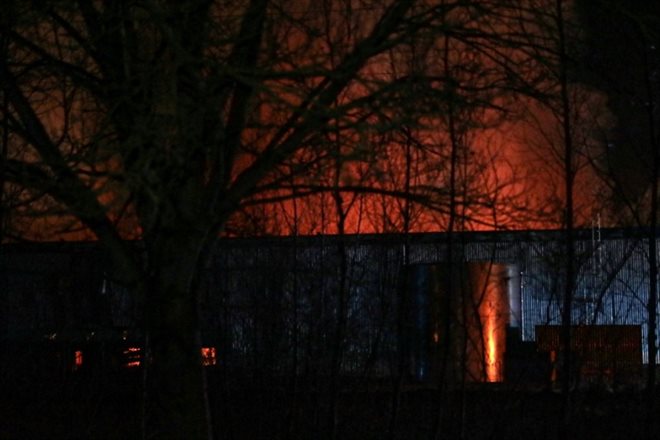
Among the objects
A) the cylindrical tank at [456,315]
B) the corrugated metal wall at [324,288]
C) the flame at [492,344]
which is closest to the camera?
the corrugated metal wall at [324,288]

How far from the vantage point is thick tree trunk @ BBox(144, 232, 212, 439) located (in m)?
8.83

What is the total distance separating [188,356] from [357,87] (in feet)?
14.2

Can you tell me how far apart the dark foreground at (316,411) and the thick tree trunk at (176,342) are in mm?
3512

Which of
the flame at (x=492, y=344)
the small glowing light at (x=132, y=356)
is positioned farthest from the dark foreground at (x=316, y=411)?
the flame at (x=492, y=344)

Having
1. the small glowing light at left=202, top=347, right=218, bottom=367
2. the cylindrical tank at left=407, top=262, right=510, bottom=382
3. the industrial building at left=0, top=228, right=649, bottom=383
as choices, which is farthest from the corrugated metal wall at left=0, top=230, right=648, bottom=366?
the cylindrical tank at left=407, top=262, right=510, bottom=382

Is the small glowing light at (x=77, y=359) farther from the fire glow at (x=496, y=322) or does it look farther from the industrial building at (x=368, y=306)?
the fire glow at (x=496, y=322)

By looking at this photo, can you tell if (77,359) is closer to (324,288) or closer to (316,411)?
(324,288)

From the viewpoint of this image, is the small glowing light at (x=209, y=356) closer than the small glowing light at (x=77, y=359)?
Yes

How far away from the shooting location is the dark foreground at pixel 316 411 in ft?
45.5

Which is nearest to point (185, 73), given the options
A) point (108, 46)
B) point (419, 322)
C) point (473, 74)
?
point (108, 46)

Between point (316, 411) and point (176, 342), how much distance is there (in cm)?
483

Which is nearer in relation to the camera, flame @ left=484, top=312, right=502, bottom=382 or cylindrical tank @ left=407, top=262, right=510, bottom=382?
cylindrical tank @ left=407, top=262, right=510, bottom=382

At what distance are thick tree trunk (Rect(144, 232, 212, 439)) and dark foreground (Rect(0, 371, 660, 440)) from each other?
11.5 feet

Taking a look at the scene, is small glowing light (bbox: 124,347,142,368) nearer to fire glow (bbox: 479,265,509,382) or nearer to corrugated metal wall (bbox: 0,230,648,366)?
corrugated metal wall (bbox: 0,230,648,366)
